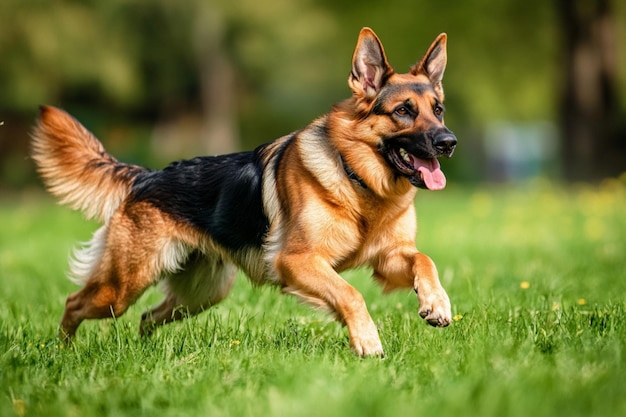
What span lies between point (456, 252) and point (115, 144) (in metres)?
20.2

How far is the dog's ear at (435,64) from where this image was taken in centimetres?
541

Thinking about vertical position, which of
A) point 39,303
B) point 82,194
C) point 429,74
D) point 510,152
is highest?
point 429,74

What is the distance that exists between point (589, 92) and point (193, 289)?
1583cm

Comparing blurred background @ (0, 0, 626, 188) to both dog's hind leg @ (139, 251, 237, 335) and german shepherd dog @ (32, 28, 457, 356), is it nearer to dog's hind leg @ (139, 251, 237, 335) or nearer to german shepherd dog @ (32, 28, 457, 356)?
dog's hind leg @ (139, 251, 237, 335)

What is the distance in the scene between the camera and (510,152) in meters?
66.7

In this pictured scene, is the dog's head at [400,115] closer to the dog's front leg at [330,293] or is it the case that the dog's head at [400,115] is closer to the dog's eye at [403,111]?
the dog's eye at [403,111]

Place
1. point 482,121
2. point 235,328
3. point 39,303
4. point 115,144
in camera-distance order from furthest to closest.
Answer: point 482,121 → point 115,144 → point 39,303 → point 235,328

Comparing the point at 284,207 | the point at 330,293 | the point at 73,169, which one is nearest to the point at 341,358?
the point at 330,293

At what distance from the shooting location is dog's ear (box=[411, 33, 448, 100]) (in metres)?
5.41

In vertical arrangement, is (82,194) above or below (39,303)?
above

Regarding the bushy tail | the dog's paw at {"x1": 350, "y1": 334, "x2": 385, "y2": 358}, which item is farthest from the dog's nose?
the bushy tail

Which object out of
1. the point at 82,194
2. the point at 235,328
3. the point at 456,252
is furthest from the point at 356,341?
the point at 456,252

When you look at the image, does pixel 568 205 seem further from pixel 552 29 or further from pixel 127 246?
pixel 552 29

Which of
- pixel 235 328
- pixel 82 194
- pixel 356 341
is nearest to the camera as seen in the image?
pixel 356 341
